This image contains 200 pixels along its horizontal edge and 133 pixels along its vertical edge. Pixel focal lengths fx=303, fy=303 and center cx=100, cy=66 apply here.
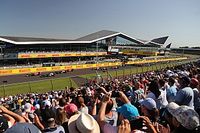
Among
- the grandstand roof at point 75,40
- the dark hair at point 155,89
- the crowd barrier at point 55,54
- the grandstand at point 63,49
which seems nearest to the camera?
the dark hair at point 155,89

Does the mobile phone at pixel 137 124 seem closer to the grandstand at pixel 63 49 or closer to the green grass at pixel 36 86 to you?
the green grass at pixel 36 86

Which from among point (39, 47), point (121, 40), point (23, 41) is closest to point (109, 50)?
point (121, 40)

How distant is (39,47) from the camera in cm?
8512

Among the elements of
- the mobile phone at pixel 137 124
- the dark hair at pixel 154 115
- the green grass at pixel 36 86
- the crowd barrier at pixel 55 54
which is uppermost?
the mobile phone at pixel 137 124

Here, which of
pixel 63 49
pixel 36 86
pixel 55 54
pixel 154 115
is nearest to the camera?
pixel 154 115

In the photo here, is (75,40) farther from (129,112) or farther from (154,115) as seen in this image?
(129,112)

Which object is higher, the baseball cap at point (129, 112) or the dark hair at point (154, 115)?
the baseball cap at point (129, 112)

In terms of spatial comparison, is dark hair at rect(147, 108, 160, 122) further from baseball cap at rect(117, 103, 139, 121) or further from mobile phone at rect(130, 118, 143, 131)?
mobile phone at rect(130, 118, 143, 131)

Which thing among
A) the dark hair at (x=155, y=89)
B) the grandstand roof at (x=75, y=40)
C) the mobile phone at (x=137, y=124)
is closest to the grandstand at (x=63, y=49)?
the grandstand roof at (x=75, y=40)

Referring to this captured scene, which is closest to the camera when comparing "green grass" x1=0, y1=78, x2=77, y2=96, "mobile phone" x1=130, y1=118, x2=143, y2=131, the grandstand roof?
"mobile phone" x1=130, y1=118, x2=143, y2=131

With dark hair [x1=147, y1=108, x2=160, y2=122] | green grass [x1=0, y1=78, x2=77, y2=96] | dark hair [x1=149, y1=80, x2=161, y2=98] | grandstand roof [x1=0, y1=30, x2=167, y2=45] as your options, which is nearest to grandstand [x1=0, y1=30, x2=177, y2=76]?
grandstand roof [x1=0, y1=30, x2=167, y2=45]

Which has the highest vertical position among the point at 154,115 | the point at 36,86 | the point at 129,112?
the point at 129,112

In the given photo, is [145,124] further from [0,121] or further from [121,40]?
[121,40]

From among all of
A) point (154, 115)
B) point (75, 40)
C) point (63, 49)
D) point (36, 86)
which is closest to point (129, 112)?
A: point (154, 115)
